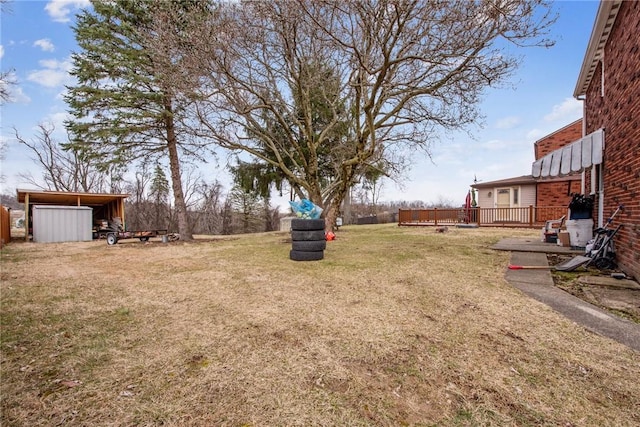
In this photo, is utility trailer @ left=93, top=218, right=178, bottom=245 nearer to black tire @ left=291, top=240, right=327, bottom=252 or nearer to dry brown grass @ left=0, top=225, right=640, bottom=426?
dry brown grass @ left=0, top=225, right=640, bottom=426

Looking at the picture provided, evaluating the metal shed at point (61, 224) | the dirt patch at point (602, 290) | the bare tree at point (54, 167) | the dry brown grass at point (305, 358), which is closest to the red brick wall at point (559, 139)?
the dirt patch at point (602, 290)

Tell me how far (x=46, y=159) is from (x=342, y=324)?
3336 cm

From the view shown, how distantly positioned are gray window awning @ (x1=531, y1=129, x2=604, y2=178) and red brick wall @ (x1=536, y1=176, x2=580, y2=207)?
1195cm

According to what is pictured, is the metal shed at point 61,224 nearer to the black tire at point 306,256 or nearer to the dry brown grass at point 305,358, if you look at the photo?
the dry brown grass at point 305,358

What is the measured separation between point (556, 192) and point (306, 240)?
678 inches

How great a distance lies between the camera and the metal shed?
1192cm

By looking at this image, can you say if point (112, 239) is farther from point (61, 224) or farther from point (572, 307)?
point (572, 307)

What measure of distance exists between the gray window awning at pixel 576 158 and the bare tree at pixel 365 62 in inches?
96.6

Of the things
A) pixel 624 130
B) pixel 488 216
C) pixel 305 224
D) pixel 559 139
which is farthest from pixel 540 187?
pixel 305 224

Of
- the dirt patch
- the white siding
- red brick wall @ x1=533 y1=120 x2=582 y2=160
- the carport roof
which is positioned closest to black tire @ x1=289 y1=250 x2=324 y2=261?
the dirt patch

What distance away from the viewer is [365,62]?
7.46 m

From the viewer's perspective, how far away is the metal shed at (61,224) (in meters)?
11.9

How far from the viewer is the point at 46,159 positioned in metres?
25.2

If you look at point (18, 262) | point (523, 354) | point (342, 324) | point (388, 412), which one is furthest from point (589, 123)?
point (18, 262)
